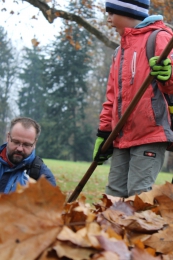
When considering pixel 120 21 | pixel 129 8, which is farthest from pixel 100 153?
pixel 129 8

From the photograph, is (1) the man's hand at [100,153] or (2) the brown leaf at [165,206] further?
(1) the man's hand at [100,153]

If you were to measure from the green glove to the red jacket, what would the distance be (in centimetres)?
9

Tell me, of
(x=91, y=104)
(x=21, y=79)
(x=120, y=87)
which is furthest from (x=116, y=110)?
(x=21, y=79)

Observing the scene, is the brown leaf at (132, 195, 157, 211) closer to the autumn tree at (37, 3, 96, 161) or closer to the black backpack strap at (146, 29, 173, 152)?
the black backpack strap at (146, 29, 173, 152)

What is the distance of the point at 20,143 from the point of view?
3.77 m

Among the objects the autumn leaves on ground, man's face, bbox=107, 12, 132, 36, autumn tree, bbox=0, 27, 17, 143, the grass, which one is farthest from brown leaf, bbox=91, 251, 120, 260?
autumn tree, bbox=0, 27, 17, 143

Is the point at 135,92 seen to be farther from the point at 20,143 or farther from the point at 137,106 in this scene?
the point at 20,143

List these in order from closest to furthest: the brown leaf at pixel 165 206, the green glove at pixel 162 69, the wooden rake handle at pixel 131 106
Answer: the brown leaf at pixel 165 206 → the wooden rake handle at pixel 131 106 → the green glove at pixel 162 69

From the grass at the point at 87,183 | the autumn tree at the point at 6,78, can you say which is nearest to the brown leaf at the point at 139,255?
the grass at the point at 87,183

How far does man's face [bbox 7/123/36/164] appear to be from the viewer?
371 cm

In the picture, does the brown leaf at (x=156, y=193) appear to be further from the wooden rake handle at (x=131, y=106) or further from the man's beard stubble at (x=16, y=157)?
the man's beard stubble at (x=16, y=157)

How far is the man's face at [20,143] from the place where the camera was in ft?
12.2

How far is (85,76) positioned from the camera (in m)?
44.9

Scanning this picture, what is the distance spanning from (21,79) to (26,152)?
54627 millimetres
